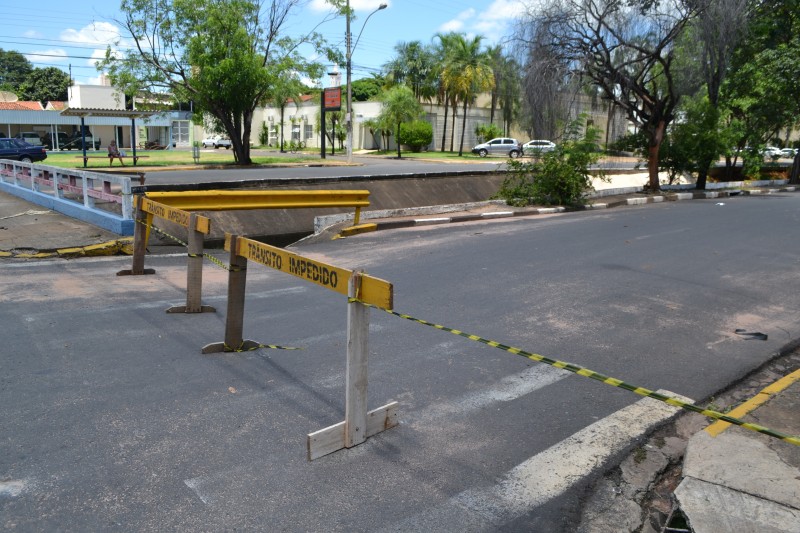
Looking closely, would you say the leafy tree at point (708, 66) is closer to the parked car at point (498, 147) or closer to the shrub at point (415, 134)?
the parked car at point (498, 147)

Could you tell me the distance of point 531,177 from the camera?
2105 centimetres

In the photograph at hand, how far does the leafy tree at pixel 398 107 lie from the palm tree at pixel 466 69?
12.9ft

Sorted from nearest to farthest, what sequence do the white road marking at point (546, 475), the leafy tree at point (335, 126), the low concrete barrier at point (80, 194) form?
the white road marking at point (546, 475), the low concrete barrier at point (80, 194), the leafy tree at point (335, 126)

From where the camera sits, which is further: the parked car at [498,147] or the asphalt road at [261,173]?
the parked car at [498,147]

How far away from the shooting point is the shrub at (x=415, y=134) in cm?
5753

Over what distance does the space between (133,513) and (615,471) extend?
2.99 m

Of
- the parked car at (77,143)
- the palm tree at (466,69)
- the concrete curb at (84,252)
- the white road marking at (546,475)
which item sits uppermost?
the palm tree at (466,69)

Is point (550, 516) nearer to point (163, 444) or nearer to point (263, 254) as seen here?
point (163, 444)

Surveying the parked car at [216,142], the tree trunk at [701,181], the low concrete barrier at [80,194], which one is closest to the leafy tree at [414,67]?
the parked car at [216,142]

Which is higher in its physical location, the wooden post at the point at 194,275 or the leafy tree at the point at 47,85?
the leafy tree at the point at 47,85

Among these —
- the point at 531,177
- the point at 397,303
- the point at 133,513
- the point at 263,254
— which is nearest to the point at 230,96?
the point at 531,177

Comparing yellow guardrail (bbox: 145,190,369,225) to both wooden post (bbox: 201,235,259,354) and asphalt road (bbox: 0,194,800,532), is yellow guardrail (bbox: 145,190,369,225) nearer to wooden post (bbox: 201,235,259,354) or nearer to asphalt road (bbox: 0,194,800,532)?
asphalt road (bbox: 0,194,800,532)

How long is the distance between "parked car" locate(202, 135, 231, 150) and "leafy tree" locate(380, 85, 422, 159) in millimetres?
20786

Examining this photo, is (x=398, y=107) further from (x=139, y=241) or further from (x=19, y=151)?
(x=139, y=241)
